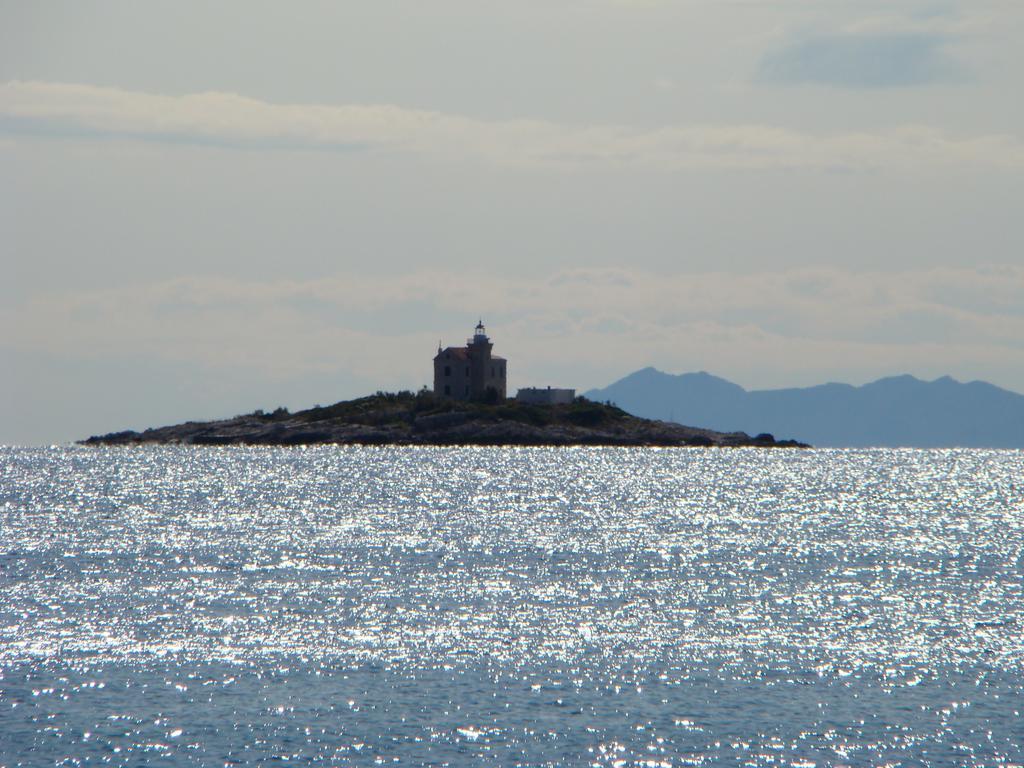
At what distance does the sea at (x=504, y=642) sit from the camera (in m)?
37.2

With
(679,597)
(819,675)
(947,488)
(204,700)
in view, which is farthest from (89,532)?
(947,488)

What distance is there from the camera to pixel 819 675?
149 ft

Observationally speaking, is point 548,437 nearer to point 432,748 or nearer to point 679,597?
point 679,597

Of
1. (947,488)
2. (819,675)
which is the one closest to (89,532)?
(819,675)

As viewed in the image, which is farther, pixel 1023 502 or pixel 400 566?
pixel 1023 502

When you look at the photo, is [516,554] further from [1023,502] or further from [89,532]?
[1023,502]

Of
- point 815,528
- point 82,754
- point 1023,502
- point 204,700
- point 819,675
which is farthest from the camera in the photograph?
point 1023,502

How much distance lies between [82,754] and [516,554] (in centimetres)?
A: 4448

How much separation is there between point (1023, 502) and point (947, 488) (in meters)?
24.4

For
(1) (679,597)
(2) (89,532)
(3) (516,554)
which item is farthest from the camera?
(2) (89,532)

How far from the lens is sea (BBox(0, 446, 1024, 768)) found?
3725 centimetres

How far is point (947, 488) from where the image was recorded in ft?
552

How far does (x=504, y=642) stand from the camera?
164 ft

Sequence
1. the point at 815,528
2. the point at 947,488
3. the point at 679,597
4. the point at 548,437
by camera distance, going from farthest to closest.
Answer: the point at 548,437 < the point at 947,488 < the point at 815,528 < the point at 679,597
